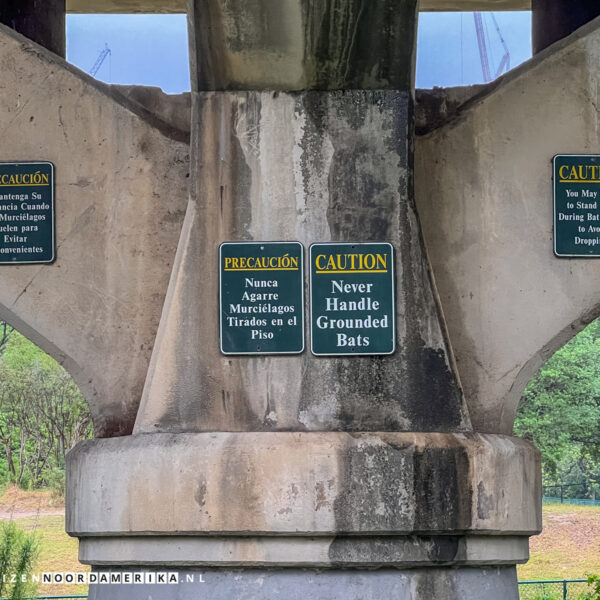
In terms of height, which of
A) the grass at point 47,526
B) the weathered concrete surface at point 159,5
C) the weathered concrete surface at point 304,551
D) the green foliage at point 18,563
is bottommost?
the grass at point 47,526

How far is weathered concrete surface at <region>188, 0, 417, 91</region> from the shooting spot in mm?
Result: 6711

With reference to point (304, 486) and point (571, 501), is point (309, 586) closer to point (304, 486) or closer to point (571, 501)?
point (304, 486)

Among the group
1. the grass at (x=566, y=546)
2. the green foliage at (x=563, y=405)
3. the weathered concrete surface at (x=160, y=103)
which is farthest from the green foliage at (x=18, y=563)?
the green foliage at (x=563, y=405)

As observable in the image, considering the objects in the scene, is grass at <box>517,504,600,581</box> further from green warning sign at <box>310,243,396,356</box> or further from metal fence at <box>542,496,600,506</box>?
green warning sign at <box>310,243,396,356</box>

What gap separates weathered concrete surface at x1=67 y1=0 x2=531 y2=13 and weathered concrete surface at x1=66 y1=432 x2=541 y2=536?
524 centimetres

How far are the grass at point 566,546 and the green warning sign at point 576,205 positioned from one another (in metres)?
19.9

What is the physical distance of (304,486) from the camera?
6.27 meters

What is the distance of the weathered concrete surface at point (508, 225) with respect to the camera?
23.8 ft

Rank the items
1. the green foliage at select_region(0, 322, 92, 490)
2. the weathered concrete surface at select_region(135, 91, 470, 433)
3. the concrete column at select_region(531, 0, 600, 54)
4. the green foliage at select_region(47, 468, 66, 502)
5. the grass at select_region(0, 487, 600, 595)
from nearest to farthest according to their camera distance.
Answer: the weathered concrete surface at select_region(135, 91, 470, 433)
the concrete column at select_region(531, 0, 600, 54)
the grass at select_region(0, 487, 600, 595)
the green foliage at select_region(47, 468, 66, 502)
the green foliage at select_region(0, 322, 92, 490)

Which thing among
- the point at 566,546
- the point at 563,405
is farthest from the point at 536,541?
the point at 563,405

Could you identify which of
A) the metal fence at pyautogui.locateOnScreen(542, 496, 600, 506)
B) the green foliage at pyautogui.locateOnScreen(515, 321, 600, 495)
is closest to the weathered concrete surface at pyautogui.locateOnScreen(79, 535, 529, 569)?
the green foliage at pyautogui.locateOnScreen(515, 321, 600, 495)

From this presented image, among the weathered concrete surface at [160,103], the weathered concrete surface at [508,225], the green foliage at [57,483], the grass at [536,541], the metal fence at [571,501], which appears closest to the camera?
the weathered concrete surface at [508,225]

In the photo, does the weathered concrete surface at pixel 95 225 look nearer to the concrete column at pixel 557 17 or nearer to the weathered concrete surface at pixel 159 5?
the concrete column at pixel 557 17

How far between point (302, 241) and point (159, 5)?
476cm
